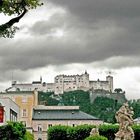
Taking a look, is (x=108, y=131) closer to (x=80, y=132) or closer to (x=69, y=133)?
(x=80, y=132)

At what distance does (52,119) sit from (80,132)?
1967 inches

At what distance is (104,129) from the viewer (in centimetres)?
6425

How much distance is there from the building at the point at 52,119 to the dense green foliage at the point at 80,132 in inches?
1778

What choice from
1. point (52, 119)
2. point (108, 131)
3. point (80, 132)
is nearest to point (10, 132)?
point (80, 132)

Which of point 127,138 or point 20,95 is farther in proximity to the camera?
point 20,95

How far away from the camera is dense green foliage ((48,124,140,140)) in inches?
2514

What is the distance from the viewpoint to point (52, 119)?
114688mm

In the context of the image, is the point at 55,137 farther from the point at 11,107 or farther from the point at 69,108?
the point at 69,108

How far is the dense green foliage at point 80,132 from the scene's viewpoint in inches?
2514

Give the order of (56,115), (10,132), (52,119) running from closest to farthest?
(10,132) < (52,119) < (56,115)

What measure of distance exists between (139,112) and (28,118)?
55.7 meters

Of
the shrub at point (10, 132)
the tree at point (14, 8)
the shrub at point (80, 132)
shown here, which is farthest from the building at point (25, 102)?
the tree at point (14, 8)

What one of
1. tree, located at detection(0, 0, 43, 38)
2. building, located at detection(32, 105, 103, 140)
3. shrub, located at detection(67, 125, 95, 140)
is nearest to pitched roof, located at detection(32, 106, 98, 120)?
building, located at detection(32, 105, 103, 140)

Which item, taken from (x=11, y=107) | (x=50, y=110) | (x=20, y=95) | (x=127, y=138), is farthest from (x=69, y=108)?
(x=127, y=138)
